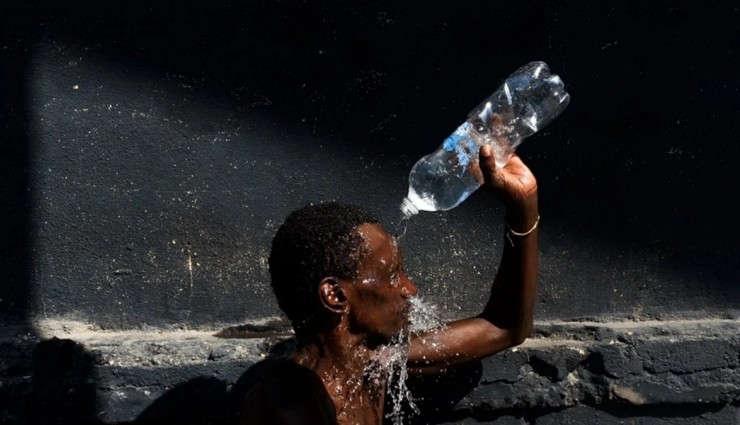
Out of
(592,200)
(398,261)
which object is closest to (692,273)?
(592,200)

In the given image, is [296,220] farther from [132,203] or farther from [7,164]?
[7,164]

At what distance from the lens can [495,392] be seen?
11.8 feet

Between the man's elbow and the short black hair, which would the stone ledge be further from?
the short black hair

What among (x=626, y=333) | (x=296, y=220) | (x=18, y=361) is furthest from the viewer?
(x=626, y=333)

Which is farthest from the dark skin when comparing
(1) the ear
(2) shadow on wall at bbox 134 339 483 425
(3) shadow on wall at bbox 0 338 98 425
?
(3) shadow on wall at bbox 0 338 98 425

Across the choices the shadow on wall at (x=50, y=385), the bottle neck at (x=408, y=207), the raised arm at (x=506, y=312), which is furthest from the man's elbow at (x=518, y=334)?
the shadow on wall at (x=50, y=385)

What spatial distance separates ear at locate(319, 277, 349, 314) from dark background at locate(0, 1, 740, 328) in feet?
2.43

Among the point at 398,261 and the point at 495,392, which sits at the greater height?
the point at 398,261

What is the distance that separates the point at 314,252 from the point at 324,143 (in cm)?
80

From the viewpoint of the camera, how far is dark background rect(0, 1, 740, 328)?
11.4 ft

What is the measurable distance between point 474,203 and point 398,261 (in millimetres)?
777

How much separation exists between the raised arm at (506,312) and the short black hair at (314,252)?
0.44 meters

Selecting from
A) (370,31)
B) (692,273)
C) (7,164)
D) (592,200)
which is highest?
(370,31)

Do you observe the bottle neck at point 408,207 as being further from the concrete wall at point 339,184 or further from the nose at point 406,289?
the nose at point 406,289
